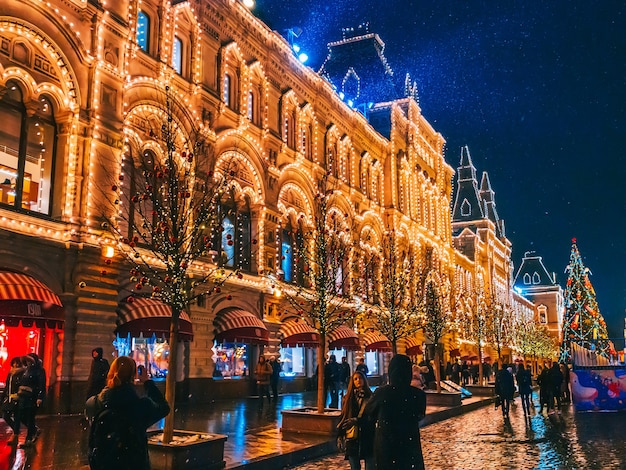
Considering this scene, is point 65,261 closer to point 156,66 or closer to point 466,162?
point 156,66

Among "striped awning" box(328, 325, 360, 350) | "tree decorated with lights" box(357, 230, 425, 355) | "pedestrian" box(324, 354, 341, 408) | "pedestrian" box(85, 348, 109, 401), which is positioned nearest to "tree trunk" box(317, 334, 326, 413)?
"pedestrian" box(85, 348, 109, 401)

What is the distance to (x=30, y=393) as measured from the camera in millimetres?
12250

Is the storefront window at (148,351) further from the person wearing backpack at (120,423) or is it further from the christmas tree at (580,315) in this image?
the christmas tree at (580,315)

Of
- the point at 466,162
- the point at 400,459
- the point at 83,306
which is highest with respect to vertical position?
the point at 466,162

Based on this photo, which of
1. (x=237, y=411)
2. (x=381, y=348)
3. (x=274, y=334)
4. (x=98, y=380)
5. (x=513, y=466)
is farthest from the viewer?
(x=381, y=348)

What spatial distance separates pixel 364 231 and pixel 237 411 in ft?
67.2

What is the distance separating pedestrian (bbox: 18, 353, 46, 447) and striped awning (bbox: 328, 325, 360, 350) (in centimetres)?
1921

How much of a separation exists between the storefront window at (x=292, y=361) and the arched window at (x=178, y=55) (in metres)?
13.3

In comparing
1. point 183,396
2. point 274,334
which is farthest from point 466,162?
point 183,396

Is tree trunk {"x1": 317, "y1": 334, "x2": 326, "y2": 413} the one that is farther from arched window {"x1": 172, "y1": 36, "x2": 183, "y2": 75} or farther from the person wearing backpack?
arched window {"x1": 172, "y1": 36, "x2": 183, "y2": 75}

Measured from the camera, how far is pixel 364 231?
39250 mm

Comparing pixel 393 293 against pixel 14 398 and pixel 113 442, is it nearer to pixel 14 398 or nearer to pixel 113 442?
pixel 14 398

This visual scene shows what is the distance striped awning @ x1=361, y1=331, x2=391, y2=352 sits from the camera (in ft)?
119

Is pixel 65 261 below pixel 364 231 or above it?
below
